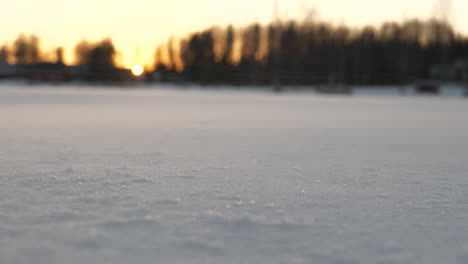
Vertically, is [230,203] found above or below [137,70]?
below

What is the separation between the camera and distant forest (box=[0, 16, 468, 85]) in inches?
1136

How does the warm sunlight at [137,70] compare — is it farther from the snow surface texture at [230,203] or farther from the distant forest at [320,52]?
the snow surface texture at [230,203]

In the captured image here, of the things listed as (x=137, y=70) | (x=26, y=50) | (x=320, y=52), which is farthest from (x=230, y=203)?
(x=26, y=50)

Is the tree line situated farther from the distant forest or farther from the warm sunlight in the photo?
the warm sunlight

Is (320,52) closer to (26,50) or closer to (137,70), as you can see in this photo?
(137,70)

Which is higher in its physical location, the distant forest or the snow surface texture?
the distant forest

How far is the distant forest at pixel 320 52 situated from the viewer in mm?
28844

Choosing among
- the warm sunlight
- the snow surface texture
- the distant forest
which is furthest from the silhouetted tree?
the snow surface texture

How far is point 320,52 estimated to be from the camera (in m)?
32.5

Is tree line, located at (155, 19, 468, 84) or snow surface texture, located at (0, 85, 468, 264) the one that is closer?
snow surface texture, located at (0, 85, 468, 264)

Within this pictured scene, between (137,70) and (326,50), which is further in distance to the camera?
(326,50)

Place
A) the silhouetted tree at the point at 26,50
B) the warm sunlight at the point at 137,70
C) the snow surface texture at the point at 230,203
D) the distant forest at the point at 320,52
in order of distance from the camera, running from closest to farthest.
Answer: the snow surface texture at the point at 230,203 < the warm sunlight at the point at 137,70 < the distant forest at the point at 320,52 < the silhouetted tree at the point at 26,50

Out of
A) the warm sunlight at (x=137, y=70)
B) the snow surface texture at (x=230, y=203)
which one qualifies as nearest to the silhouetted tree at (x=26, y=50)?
the warm sunlight at (x=137, y=70)

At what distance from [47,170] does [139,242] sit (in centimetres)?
134
